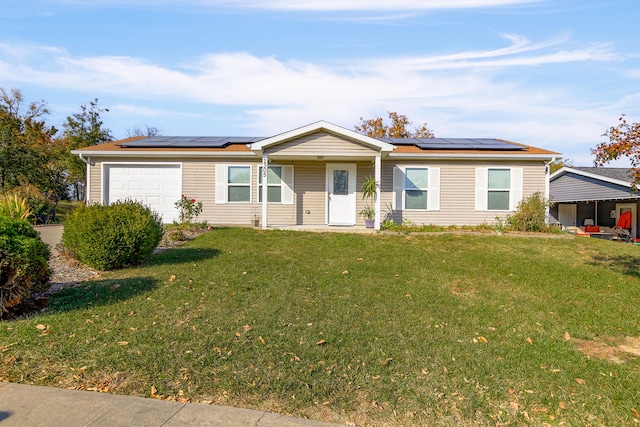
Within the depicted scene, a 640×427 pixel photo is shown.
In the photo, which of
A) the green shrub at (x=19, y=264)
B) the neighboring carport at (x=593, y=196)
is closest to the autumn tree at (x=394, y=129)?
the neighboring carport at (x=593, y=196)

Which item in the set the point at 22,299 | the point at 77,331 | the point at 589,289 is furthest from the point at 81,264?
the point at 589,289

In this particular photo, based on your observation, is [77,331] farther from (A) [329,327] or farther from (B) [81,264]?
(B) [81,264]

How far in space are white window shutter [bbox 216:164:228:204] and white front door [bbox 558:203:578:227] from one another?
68.6ft

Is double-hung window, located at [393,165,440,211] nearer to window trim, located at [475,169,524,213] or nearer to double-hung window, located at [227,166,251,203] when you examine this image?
window trim, located at [475,169,524,213]

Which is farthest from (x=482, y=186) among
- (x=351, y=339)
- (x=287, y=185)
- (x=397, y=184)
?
(x=351, y=339)

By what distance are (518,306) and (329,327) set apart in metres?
2.95

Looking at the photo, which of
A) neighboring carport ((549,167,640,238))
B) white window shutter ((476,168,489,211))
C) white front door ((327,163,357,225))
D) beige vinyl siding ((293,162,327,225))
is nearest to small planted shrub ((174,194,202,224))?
beige vinyl siding ((293,162,327,225))

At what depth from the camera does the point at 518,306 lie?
19.0 feet

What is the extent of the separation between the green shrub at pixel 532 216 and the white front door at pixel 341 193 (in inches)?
211

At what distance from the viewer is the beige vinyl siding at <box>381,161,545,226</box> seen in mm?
13859

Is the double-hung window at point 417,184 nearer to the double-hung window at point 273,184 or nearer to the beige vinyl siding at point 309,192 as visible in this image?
the beige vinyl siding at point 309,192

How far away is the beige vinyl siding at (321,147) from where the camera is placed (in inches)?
488

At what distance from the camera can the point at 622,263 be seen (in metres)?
8.96

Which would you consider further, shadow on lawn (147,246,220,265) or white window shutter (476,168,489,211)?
white window shutter (476,168,489,211)
